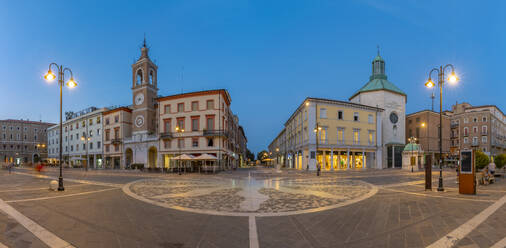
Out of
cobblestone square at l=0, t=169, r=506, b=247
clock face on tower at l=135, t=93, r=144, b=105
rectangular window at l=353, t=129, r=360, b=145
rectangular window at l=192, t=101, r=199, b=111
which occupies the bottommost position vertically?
cobblestone square at l=0, t=169, r=506, b=247

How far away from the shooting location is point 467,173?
11461 mm

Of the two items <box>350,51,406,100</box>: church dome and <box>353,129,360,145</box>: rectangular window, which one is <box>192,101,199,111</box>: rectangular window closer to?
<box>353,129,360,145</box>: rectangular window

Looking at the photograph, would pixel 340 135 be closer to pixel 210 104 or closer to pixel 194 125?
pixel 210 104

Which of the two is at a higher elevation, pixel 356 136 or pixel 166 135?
pixel 166 135

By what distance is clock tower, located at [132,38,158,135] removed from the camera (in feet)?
144

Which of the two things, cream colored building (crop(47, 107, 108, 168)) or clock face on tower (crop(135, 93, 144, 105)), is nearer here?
clock face on tower (crop(135, 93, 144, 105))

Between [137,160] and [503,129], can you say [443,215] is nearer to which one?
[137,160]

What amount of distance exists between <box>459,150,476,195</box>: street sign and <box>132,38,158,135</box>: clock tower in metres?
43.3

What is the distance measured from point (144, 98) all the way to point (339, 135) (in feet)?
117

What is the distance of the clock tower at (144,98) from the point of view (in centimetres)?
4378

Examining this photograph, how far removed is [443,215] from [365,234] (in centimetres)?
370

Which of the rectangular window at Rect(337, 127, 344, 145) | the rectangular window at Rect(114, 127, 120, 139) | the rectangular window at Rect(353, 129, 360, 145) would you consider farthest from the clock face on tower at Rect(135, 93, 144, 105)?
the rectangular window at Rect(353, 129, 360, 145)

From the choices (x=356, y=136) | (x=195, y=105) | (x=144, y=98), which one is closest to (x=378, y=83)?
(x=356, y=136)

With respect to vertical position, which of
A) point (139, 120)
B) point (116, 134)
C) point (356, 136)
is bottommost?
point (356, 136)
